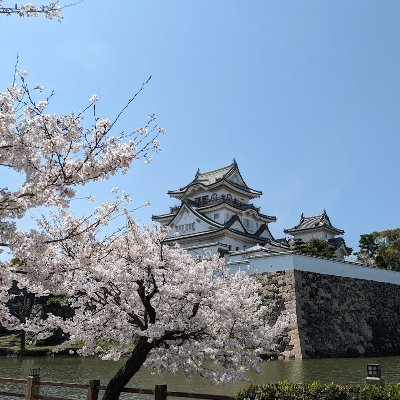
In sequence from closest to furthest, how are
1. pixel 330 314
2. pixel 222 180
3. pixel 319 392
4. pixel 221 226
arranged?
pixel 319 392, pixel 330 314, pixel 221 226, pixel 222 180

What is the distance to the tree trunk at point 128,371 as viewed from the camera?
25.6ft

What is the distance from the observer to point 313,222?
48.0 metres

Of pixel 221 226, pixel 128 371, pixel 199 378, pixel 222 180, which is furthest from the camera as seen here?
pixel 222 180

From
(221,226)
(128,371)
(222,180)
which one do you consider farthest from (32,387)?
(222,180)

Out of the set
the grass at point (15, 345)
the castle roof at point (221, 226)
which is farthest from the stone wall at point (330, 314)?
the grass at point (15, 345)

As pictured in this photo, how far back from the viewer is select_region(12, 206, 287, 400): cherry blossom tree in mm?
7824

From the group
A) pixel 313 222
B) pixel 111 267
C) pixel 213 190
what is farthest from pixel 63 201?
pixel 313 222

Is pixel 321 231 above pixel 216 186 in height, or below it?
below

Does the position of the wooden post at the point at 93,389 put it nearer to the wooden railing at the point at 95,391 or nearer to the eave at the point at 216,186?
the wooden railing at the point at 95,391

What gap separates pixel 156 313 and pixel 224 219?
31051 mm

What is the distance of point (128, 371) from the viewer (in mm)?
7902

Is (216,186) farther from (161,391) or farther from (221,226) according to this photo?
(161,391)

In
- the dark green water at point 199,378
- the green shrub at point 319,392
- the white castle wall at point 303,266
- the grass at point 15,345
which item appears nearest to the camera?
the green shrub at point 319,392

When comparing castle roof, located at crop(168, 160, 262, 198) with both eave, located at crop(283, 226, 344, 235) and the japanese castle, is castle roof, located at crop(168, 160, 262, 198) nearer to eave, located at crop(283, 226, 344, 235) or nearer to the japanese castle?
the japanese castle
